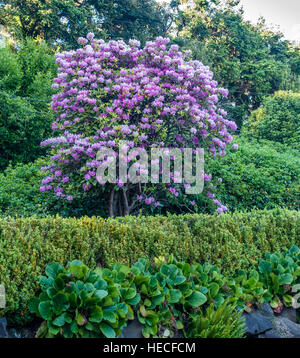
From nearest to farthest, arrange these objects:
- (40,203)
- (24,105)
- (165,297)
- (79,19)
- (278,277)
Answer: (165,297) → (278,277) → (40,203) → (24,105) → (79,19)

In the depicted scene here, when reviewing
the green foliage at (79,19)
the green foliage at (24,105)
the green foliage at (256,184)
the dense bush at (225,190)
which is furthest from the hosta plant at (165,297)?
the green foliage at (79,19)

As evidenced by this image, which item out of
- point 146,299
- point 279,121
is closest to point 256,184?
point 146,299

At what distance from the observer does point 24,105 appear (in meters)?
8.70

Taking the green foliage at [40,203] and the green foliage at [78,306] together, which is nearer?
the green foliage at [78,306]

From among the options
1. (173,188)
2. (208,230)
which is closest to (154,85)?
(173,188)

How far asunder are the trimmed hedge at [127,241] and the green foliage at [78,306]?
18 cm

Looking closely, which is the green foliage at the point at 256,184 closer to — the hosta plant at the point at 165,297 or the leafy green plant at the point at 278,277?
the leafy green plant at the point at 278,277

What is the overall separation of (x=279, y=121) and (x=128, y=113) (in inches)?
397

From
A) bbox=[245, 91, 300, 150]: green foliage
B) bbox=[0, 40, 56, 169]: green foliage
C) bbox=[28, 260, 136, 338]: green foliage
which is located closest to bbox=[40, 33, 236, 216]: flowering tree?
bbox=[28, 260, 136, 338]: green foliage

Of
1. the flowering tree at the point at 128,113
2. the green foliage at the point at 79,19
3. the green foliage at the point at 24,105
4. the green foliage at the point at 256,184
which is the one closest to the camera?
the flowering tree at the point at 128,113

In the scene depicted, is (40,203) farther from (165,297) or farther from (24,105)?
(24,105)

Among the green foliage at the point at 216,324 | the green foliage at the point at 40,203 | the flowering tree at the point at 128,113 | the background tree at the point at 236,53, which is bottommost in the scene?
the green foliage at the point at 216,324

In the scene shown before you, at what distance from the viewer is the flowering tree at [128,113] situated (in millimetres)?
4648

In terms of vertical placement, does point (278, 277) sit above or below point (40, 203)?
below
